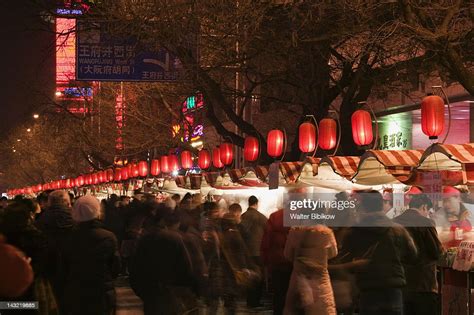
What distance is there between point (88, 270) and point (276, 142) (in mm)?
10778

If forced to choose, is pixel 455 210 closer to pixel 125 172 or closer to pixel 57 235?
pixel 57 235

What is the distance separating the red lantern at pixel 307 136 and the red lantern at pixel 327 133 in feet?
2.08

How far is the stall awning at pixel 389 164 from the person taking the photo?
1244 cm

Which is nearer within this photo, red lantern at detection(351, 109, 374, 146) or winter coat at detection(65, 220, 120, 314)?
winter coat at detection(65, 220, 120, 314)

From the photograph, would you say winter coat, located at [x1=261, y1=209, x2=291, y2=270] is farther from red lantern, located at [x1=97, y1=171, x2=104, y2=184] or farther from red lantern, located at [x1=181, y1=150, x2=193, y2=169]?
red lantern, located at [x1=97, y1=171, x2=104, y2=184]

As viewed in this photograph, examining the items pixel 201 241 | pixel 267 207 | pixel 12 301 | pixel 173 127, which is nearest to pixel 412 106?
pixel 267 207

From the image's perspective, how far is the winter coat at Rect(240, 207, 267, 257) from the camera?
1403cm

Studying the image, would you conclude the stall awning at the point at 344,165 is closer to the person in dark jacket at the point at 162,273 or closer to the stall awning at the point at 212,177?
the person in dark jacket at the point at 162,273

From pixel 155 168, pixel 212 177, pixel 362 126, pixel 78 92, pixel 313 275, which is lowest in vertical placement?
pixel 313 275

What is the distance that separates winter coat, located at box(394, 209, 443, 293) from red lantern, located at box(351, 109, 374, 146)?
5692mm

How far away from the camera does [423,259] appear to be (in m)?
9.31

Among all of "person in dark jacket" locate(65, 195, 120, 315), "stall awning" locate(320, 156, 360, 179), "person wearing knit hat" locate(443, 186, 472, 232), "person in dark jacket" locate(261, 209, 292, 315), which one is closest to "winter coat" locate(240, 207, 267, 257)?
"stall awning" locate(320, 156, 360, 179)

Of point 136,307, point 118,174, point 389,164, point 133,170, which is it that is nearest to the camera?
point 389,164

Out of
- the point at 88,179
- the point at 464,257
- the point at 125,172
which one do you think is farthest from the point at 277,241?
the point at 88,179
